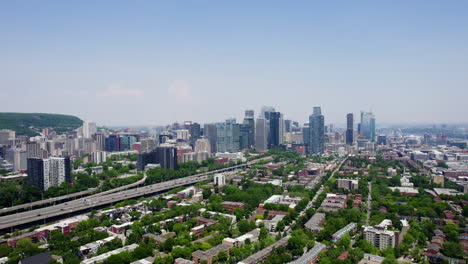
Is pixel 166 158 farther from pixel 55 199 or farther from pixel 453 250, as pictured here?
pixel 453 250

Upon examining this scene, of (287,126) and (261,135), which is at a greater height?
(287,126)

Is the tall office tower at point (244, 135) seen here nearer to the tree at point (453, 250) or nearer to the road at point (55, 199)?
the road at point (55, 199)

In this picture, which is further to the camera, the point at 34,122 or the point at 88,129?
the point at 34,122

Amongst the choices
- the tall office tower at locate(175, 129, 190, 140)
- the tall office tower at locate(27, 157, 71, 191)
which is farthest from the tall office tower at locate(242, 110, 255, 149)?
the tall office tower at locate(27, 157, 71, 191)

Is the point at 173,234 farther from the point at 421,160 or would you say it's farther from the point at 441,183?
the point at 421,160

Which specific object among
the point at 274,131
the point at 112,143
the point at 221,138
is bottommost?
the point at 112,143

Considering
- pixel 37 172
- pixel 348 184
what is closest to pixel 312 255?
pixel 348 184

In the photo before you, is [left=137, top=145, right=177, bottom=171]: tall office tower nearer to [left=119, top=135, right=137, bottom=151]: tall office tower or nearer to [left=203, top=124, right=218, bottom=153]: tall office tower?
[left=203, top=124, right=218, bottom=153]: tall office tower
